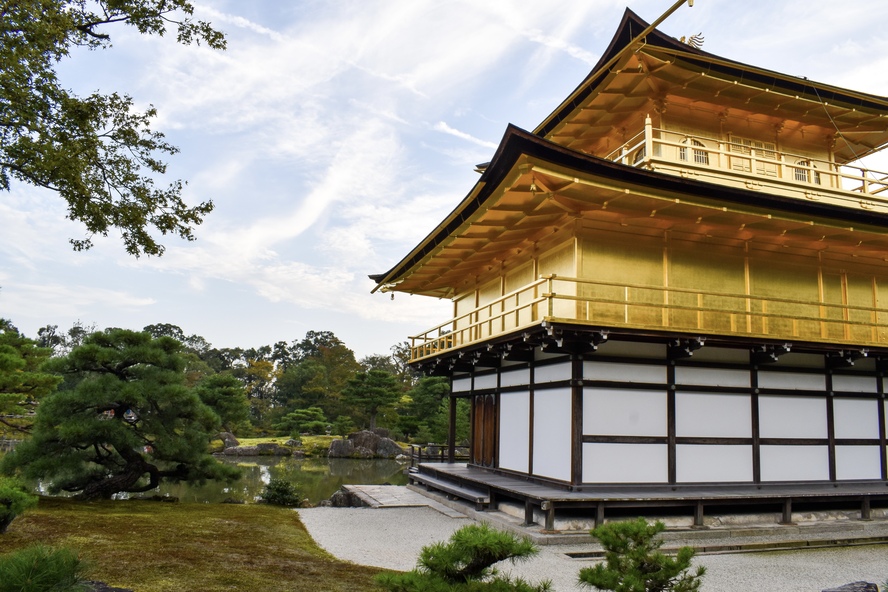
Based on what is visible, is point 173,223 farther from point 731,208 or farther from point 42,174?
point 731,208

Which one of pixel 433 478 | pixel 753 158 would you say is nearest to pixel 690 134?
pixel 753 158

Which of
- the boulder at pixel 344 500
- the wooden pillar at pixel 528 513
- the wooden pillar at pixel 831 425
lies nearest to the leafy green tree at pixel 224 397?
the boulder at pixel 344 500

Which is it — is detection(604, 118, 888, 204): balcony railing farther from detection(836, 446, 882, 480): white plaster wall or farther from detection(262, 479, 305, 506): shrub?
detection(262, 479, 305, 506): shrub

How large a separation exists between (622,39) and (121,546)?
1490 cm

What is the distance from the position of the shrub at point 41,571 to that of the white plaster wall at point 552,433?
901 centimetres

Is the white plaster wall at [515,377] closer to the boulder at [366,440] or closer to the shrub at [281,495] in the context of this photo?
the shrub at [281,495]

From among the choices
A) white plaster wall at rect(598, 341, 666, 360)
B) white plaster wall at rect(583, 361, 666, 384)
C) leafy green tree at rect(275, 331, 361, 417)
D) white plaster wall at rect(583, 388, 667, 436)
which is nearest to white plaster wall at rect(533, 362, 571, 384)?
white plaster wall at rect(583, 361, 666, 384)

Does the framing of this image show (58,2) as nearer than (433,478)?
Yes

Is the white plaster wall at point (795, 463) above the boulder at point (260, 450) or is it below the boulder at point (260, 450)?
above

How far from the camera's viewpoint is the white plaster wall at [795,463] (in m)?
12.4

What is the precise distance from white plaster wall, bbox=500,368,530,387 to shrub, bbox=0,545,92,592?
10639mm

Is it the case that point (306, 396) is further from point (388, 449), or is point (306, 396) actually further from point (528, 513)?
point (528, 513)

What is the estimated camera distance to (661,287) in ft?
37.9

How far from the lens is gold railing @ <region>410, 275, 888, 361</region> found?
11.4 m
